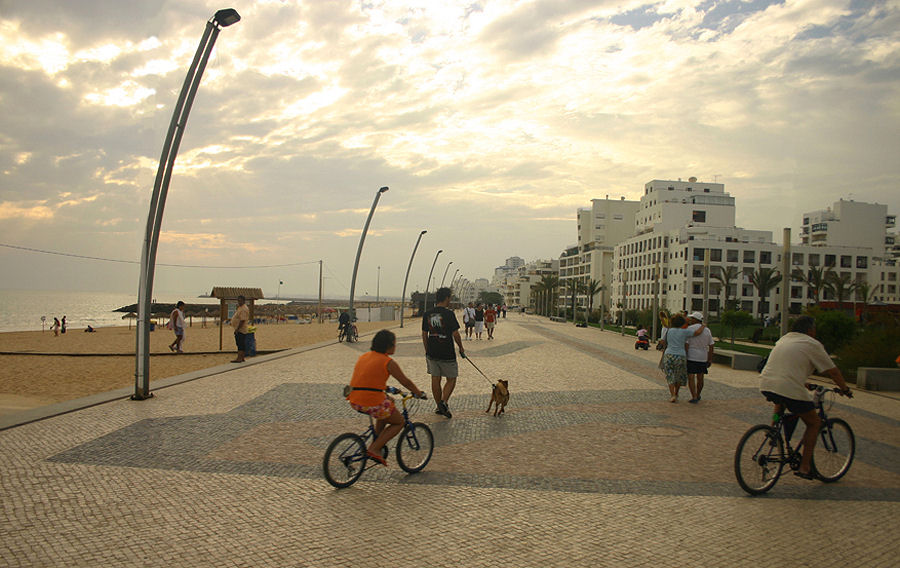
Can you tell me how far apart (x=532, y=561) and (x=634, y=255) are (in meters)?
90.4

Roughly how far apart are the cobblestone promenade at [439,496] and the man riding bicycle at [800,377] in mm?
549

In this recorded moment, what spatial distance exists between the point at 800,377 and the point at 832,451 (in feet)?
3.14

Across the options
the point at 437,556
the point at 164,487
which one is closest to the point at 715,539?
the point at 437,556

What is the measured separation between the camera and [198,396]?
35.1ft

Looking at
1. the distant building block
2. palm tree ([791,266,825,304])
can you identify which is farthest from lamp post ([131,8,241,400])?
palm tree ([791,266,825,304])

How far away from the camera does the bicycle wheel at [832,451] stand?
5.81 metres

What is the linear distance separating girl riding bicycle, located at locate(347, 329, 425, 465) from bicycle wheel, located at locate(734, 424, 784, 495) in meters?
2.82

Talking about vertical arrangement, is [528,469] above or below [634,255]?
below

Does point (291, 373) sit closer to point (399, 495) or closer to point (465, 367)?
point (465, 367)

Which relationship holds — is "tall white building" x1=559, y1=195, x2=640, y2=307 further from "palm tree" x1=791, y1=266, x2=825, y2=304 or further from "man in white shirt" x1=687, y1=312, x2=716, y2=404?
"man in white shirt" x1=687, y1=312, x2=716, y2=404

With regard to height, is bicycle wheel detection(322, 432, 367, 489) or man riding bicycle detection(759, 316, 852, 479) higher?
man riding bicycle detection(759, 316, 852, 479)

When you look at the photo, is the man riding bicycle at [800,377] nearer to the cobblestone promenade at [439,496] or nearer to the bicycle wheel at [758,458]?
the bicycle wheel at [758,458]

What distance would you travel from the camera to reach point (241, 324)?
16.5m

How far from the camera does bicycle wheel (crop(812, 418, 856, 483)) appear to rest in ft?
19.1
